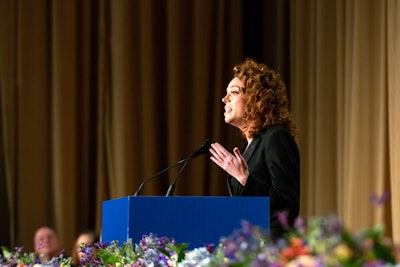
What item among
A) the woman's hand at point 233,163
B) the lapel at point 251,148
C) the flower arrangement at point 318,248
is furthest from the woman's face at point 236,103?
the flower arrangement at point 318,248

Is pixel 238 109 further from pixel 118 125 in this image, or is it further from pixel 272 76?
pixel 118 125

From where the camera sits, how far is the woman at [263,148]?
2941 millimetres

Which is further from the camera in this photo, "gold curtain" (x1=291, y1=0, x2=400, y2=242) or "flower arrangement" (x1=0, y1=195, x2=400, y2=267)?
"gold curtain" (x1=291, y1=0, x2=400, y2=242)

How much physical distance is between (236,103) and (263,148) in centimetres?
31

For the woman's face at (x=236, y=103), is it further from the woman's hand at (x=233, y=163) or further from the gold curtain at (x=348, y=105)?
the gold curtain at (x=348, y=105)

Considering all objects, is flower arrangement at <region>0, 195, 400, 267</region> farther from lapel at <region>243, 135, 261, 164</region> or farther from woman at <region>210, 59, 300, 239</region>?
lapel at <region>243, 135, 261, 164</region>

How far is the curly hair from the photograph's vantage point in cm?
350

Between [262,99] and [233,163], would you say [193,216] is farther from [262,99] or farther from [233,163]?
[262,99]

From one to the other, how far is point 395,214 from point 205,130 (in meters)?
1.88

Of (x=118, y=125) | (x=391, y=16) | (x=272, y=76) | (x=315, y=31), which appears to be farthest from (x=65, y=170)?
(x=272, y=76)

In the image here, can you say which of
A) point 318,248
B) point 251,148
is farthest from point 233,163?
point 318,248

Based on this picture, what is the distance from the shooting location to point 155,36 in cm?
688

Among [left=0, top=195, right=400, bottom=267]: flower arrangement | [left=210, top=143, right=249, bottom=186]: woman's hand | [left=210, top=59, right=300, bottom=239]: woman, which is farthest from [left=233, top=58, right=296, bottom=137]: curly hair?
[left=0, top=195, right=400, bottom=267]: flower arrangement

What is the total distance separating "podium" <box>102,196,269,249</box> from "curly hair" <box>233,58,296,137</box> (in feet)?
3.21
